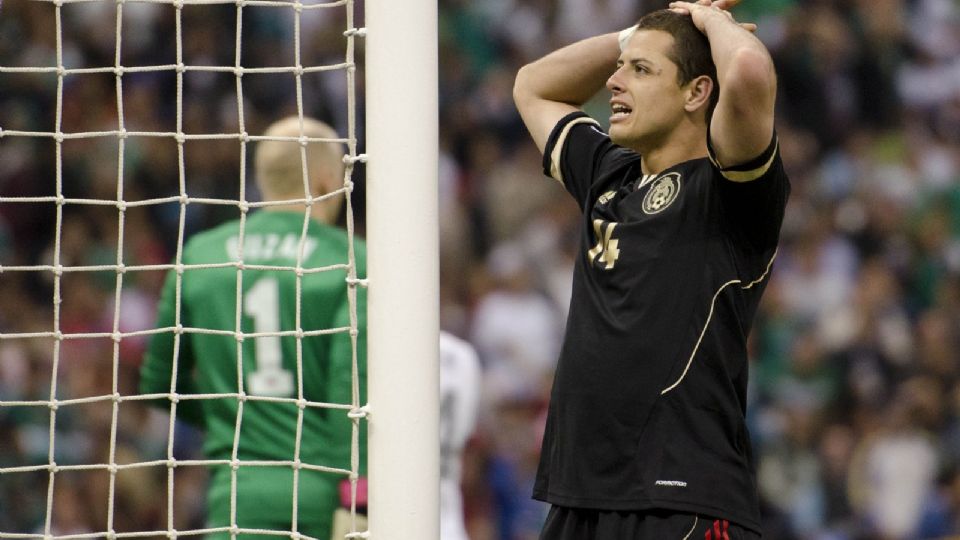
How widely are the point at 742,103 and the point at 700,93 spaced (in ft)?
0.90

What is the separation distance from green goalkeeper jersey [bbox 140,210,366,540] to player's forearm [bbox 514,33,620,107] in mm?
858

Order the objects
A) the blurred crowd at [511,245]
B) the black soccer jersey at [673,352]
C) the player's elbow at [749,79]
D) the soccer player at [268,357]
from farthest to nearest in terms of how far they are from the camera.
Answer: the blurred crowd at [511,245] → the soccer player at [268,357] → the black soccer jersey at [673,352] → the player's elbow at [749,79]

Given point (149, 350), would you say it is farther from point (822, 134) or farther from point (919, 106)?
point (919, 106)

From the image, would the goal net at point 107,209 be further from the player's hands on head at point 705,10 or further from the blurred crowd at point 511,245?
the player's hands on head at point 705,10

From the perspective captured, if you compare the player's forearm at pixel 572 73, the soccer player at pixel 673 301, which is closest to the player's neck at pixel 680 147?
the soccer player at pixel 673 301

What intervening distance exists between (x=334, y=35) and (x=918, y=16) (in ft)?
11.3

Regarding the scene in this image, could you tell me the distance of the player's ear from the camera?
2.87 m

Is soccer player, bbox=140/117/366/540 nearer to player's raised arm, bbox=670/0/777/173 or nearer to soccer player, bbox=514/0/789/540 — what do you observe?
soccer player, bbox=514/0/789/540

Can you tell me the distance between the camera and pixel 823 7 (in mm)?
8867

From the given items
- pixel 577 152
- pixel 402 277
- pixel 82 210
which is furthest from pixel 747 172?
pixel 82 210

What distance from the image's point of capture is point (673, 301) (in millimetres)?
2746

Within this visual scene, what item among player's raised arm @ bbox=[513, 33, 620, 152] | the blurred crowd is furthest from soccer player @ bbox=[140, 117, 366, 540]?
the blurred crowd

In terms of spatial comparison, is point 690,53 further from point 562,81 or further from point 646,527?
point 646,527

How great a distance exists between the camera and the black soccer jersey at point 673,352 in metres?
2.71
